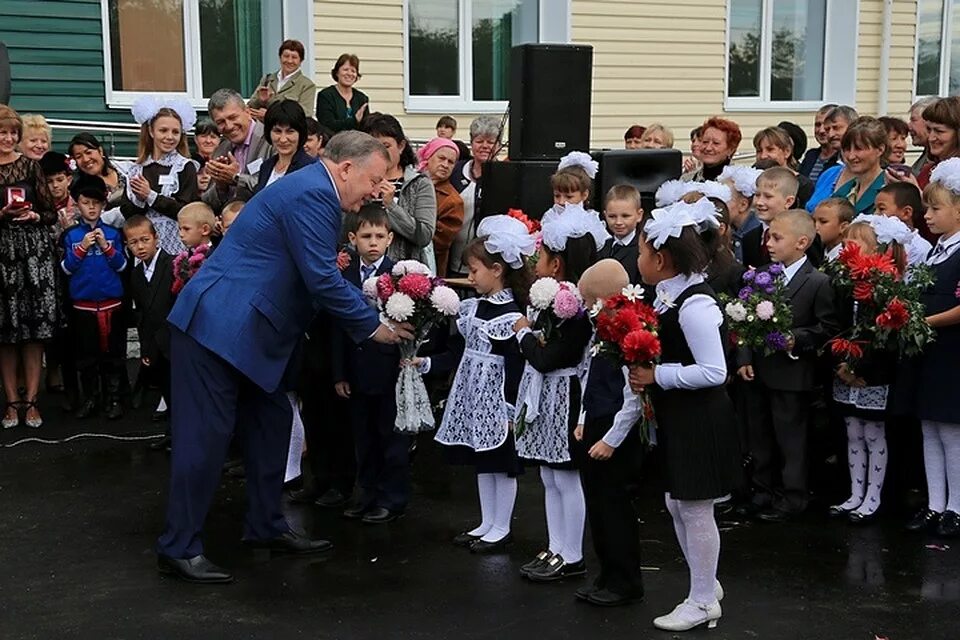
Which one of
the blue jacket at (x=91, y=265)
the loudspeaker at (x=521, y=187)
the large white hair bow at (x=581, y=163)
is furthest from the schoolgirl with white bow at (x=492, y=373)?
the blue jacket at (x=91, y=265)

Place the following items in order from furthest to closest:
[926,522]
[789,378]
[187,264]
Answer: [187,264], [789,378], [926,522]

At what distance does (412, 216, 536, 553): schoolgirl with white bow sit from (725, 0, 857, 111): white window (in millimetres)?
10558

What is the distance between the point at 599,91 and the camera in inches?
594

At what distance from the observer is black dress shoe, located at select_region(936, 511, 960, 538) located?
6.70 meters

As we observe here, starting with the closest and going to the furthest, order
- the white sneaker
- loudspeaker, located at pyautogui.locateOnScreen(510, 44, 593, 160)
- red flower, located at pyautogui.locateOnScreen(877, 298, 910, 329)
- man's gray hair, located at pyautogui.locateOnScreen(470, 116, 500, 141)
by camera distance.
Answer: the white sneaker < red flower, located at pyautogui.locateOnScreen(877, 298, 910, 329) < loudspeaker, located at pyautogui.locateOnScreen(510, 44, 593, 160) < man's gray hair, located at pyautogui.locateOnScreen(470, 116, 500, 141)

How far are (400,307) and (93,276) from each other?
379 cm

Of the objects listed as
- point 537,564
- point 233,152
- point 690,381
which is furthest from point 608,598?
point 233,152

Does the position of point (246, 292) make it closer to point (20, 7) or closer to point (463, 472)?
point (463, 472)

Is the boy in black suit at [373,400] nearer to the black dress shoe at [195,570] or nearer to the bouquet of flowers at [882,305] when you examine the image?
the black dress shoe at [195,570]

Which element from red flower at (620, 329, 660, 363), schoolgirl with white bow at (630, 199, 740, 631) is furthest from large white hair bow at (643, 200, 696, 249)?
red flower at (620, 329, 660, 363)

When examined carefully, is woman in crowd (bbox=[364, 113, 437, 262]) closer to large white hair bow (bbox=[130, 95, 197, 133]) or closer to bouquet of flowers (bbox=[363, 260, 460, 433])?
bouquet of flowers (bbox=[363, 260, 460, 433])

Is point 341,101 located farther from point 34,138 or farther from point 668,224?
point 668,224

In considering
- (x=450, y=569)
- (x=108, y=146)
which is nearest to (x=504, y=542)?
(x=450, y=569)

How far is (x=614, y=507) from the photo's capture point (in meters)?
5.58
